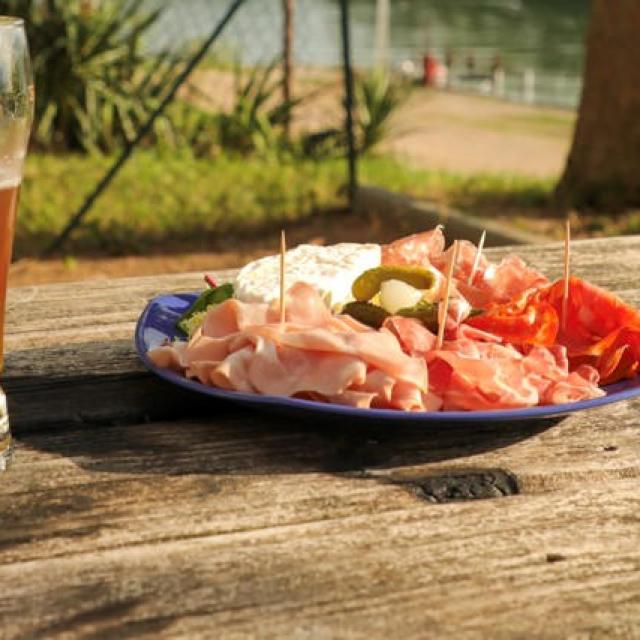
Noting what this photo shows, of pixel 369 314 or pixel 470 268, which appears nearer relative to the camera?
pixel 369 314

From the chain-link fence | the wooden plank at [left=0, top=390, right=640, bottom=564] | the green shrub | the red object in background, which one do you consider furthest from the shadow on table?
the red object in background

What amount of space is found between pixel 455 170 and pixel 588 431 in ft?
29.7

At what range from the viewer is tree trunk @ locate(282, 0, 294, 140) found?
344 inches

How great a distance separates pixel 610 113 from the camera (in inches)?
258

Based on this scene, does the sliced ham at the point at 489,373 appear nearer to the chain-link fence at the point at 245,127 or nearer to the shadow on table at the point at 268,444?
the shadow on table at the point at 268,444

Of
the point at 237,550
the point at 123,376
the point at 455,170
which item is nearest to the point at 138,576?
the point at 237,550

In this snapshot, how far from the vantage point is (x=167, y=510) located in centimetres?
120

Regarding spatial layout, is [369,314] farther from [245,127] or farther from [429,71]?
[429,71]

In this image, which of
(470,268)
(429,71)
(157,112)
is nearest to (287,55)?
(157,112)

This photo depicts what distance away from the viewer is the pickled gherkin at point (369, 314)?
4.82 feet

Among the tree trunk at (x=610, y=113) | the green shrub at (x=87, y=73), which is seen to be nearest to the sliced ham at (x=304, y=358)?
the tree trunk at (x=610, y=113)

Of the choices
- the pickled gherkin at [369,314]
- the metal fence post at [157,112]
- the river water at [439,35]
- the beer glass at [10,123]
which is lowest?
the river water at [439,35]

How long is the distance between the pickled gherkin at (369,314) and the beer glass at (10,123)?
40cm

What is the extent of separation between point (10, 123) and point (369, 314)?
0.48 meters
